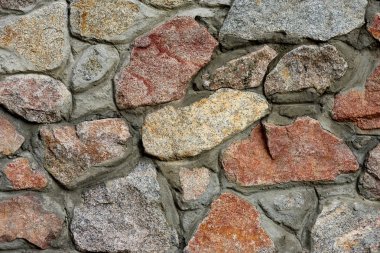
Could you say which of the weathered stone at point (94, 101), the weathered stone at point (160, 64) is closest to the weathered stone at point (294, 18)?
the weathered stone at point (160, 64)

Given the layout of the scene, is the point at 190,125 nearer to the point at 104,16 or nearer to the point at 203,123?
the point at 203,123

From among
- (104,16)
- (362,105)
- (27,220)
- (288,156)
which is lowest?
(27,220)

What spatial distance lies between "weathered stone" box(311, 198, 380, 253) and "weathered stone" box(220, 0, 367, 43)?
47 cm

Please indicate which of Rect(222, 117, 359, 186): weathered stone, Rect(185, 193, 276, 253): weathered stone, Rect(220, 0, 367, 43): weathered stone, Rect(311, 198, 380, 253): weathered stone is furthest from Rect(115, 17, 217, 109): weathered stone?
Rect(311, 198, 380, 253): weathered stone

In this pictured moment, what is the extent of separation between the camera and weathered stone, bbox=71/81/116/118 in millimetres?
1660

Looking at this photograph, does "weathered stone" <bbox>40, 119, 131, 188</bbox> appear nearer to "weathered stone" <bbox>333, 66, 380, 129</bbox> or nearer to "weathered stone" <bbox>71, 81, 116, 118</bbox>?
"weathered stone" <bbox>71, 81, 116, 118</bbox>

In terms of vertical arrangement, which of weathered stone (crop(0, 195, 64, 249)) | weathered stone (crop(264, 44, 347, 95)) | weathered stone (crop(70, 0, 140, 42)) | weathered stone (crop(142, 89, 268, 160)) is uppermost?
weathered stone (crop(70, 0, 140, 42))

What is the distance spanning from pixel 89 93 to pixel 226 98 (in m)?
0.38

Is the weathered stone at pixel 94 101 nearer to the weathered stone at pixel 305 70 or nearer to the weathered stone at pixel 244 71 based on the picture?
the weathered stone at pixel 244 71

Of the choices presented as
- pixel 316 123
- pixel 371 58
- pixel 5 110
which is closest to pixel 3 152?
pixel 5 110

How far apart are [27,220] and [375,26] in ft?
3.58

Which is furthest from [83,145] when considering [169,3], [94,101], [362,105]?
[362,105]

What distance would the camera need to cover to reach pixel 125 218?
5.53 feet

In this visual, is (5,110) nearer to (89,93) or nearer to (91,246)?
(89,93)
